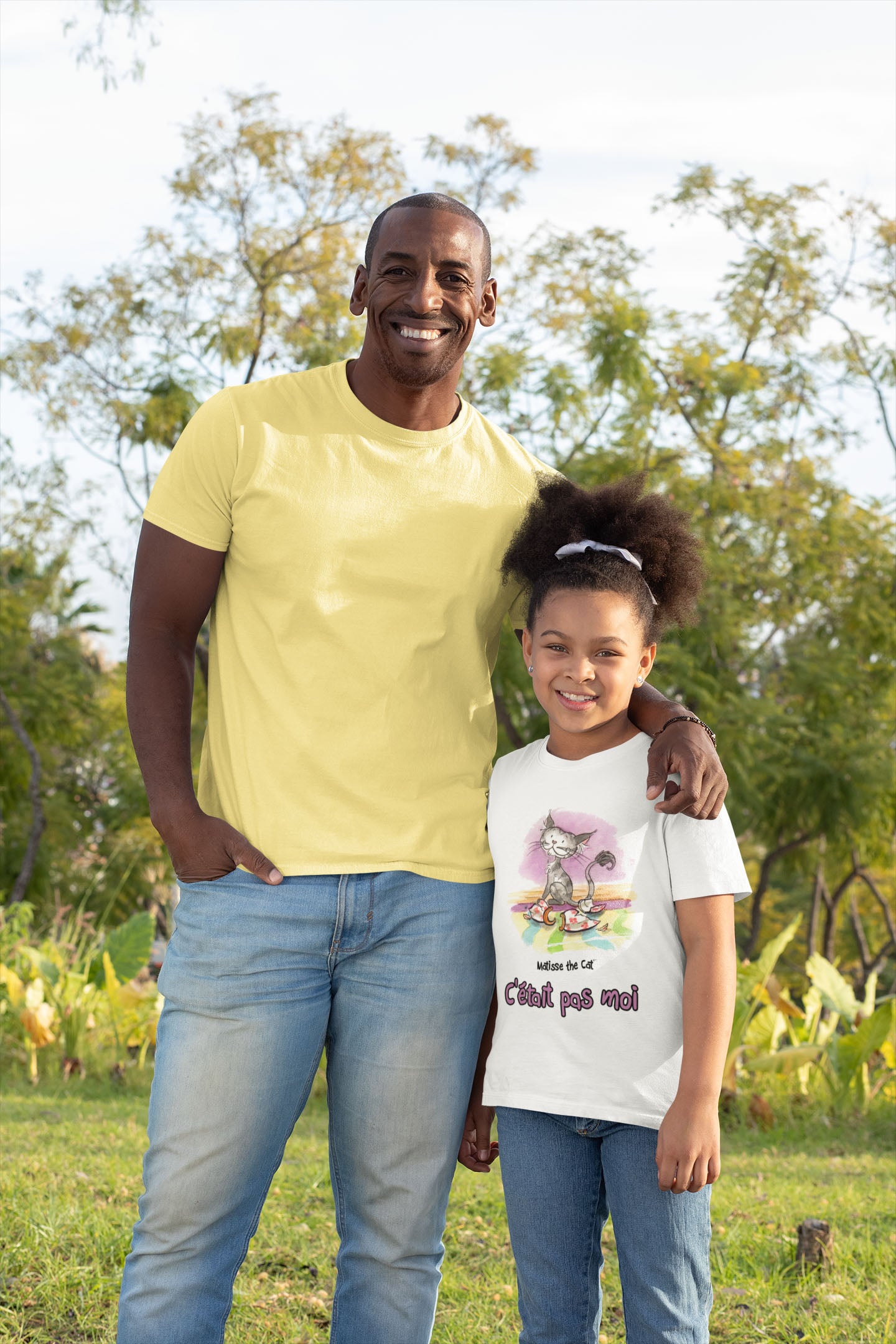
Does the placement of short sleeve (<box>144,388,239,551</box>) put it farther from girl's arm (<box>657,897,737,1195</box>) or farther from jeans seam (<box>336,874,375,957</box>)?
girl's arm (<box>657,897,737,1195</box>)

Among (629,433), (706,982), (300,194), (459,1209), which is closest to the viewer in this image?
(706,982)

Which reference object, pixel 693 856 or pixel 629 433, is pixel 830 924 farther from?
pixel 693 856

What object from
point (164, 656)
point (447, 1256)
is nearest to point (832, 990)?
point (447, 1256)

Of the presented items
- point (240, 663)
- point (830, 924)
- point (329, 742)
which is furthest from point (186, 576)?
point (830, 924)

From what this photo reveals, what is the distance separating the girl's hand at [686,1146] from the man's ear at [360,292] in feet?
4.95

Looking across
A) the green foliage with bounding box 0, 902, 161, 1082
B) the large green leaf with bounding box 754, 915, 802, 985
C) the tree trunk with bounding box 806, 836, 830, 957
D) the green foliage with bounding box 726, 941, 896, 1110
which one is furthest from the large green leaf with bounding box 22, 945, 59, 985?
the tree trunk with bounding box 806, 836, 830, 957

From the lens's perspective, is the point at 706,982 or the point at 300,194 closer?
the point at 706,982

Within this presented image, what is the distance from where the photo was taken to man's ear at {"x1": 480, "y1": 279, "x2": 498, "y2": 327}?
236 cm

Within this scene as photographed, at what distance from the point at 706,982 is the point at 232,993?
0.77m

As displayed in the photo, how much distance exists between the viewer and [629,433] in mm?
10875

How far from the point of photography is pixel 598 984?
2.06m

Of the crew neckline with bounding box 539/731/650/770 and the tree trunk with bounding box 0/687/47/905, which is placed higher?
the tree trunk with bounding box 0/687/47/905

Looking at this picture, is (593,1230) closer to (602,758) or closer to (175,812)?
(602,758)

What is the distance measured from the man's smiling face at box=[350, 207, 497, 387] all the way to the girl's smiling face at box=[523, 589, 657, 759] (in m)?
0.49
